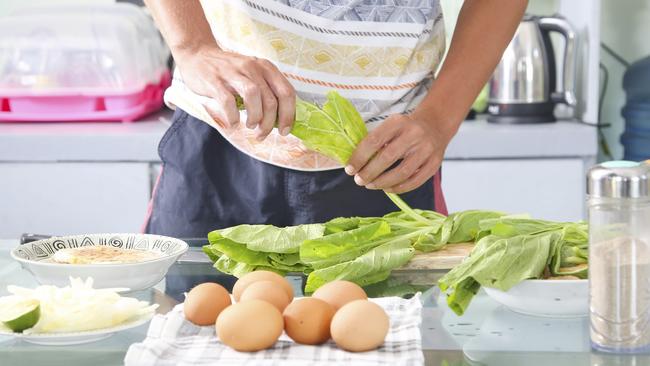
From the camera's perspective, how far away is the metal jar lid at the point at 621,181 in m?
0.91

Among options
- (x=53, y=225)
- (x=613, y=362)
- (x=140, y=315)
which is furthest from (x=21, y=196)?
(x=613, y=362)

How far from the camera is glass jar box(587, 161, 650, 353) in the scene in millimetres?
918

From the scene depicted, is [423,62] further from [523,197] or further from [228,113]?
[523,197]

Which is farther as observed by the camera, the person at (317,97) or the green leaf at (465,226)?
the person at (317,97)

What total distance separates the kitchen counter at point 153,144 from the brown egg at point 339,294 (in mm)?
1402

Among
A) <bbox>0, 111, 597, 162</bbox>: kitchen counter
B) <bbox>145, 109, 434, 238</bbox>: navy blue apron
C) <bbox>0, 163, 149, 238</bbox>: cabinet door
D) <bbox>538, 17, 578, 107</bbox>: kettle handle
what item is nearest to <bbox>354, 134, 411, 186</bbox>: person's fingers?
<bbox>145, 109, 434, 238</bbox>: navy blue apron

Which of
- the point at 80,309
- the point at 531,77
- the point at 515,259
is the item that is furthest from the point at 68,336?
the point at 531,77

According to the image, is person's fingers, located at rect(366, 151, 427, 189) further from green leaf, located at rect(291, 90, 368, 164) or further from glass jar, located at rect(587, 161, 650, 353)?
glass jar, located at rect(587, 161, 650, 353)

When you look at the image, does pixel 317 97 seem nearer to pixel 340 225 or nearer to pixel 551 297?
pixel 340 225

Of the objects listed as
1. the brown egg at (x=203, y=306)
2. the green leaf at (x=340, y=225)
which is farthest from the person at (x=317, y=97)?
the brown egg at (x=203, y=306)

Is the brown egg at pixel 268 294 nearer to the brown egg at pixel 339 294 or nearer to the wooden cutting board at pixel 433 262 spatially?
the brown egg at pixel 339 294

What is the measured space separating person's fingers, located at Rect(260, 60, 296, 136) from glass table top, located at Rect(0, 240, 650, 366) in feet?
0.62

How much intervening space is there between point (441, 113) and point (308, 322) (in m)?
0.65

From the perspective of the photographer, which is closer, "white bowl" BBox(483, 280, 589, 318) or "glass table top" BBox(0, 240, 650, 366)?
"glass table top" BBox(0, 240, 650, 366)
